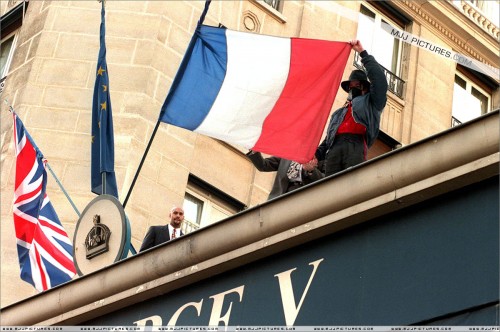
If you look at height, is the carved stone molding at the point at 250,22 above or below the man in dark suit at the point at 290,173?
above

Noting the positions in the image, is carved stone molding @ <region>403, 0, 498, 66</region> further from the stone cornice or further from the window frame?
the window frame

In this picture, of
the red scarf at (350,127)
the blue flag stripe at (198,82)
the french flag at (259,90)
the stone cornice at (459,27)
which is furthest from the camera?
the stone cornice at (459,27)

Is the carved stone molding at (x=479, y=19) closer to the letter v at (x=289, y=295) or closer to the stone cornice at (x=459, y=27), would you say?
the stone cornice at (x=459, y=27)

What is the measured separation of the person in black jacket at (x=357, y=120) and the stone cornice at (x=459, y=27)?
38.4ft

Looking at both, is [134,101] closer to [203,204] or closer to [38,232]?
[203,204]

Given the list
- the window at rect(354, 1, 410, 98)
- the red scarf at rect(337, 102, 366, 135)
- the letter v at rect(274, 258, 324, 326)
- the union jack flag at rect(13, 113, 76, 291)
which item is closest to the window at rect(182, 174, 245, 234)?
the union jack flag at rect(13, 113, 76, 291)

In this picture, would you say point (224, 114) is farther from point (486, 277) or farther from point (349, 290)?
point (486, 277)

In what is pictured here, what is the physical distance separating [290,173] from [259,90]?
3.34 ft

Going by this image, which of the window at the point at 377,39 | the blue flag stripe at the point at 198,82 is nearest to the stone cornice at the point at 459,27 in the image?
the window at the point at 377,39

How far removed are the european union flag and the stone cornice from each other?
887 centimetres

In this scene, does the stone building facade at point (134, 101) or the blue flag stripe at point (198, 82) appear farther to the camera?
the stone building facade at point (134, 101)

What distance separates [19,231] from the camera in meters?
17.5

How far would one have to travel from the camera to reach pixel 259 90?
565 inches

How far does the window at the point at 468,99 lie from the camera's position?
25188 millimetres
